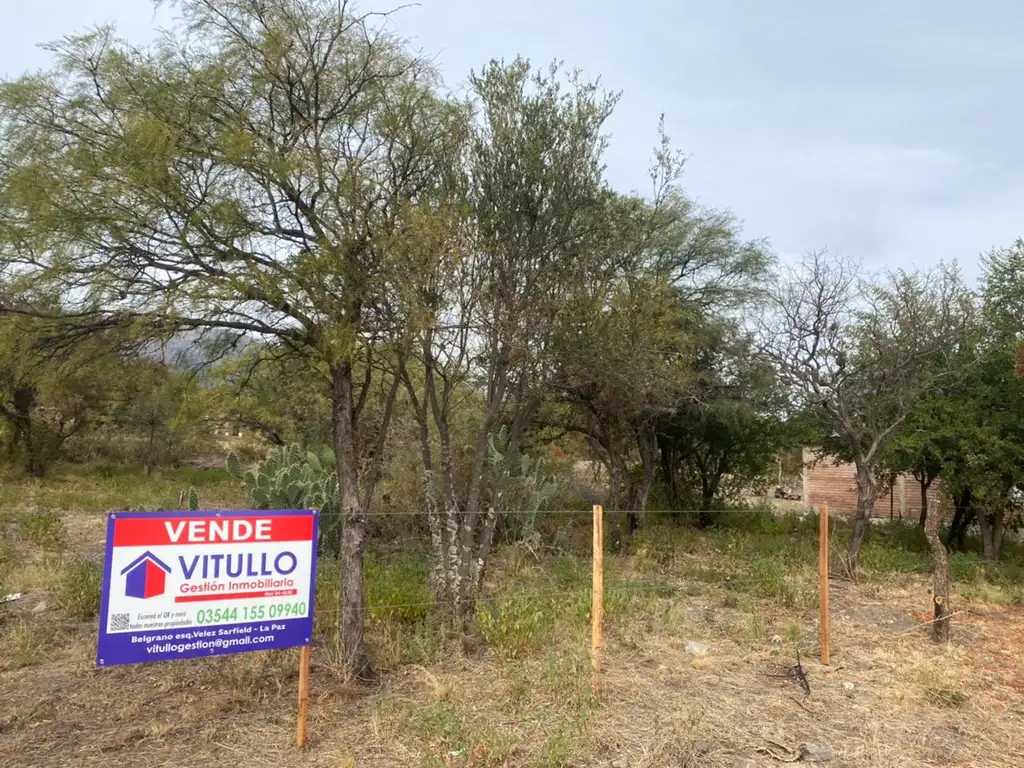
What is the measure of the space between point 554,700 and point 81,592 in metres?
5.01

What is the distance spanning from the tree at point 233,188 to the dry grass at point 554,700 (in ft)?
2.99

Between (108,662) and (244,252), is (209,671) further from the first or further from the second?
(244,252)

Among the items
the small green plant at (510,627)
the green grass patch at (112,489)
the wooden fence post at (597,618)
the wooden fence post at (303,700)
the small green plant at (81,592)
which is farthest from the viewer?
the green grass patch at (112,489)

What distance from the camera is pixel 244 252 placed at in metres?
5.77

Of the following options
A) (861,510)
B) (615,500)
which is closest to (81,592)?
(615,500)

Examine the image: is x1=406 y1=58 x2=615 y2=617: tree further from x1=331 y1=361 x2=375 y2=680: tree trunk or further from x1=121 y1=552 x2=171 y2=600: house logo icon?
x1=121 y1=552 x2=171 y2=600: house logo icon

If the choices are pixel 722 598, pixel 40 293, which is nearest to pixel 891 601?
pixel 722 598

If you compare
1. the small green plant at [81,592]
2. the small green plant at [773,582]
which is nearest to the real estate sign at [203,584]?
the small green plant at [81,592]

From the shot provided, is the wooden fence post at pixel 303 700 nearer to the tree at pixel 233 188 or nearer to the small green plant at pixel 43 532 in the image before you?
the tree at pixel 233 188

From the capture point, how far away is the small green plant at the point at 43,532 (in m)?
11.1

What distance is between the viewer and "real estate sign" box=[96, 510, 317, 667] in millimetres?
4094

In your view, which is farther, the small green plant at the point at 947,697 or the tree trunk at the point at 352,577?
the tree trunk at the point at 352,577

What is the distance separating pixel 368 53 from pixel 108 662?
4.92m

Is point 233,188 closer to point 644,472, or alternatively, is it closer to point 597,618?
point 597,618
